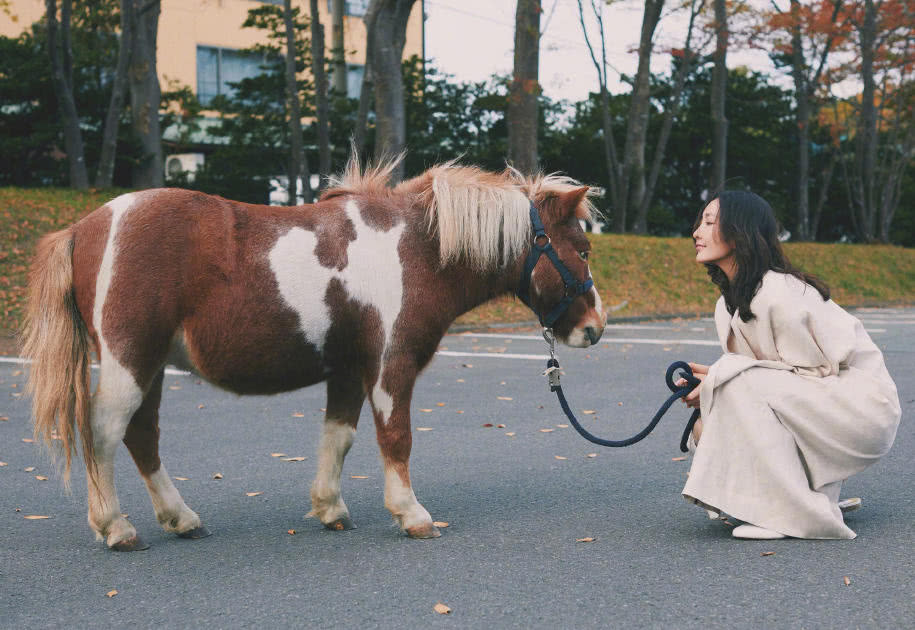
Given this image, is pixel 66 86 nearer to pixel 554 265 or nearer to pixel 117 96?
pixel 117 96

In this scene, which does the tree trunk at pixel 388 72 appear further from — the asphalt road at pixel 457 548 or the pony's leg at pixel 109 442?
the pony's leg at pixel 109 442

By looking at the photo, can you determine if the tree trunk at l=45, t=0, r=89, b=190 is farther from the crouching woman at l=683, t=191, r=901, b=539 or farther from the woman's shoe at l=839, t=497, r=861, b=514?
the woman's shoe at l=839, t=497, r=861, b=514

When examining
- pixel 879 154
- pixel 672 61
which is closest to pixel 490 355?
pixel 672 61

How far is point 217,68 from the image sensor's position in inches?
1296

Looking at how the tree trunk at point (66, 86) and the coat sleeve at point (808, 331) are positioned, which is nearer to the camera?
the coat sleeve at point (808, 331)

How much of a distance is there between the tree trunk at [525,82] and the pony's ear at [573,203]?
14.3 meters

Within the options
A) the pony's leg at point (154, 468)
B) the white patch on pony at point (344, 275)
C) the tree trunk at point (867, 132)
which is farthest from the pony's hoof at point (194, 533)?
the tree trunk at point (867, 132)

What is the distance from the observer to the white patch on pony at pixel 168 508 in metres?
4.33

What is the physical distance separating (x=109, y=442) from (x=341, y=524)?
1.06 meters

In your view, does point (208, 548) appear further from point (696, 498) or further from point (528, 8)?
point (528, 8)

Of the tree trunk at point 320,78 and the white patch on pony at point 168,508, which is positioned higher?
the tree trunk at point 320,78

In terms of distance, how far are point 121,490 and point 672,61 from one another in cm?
2523

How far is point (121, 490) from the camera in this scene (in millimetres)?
5340

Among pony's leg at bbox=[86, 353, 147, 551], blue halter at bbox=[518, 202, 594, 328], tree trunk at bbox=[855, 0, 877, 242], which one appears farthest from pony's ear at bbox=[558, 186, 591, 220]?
tree trunk at bbox=[855, 0, 877, 242]
